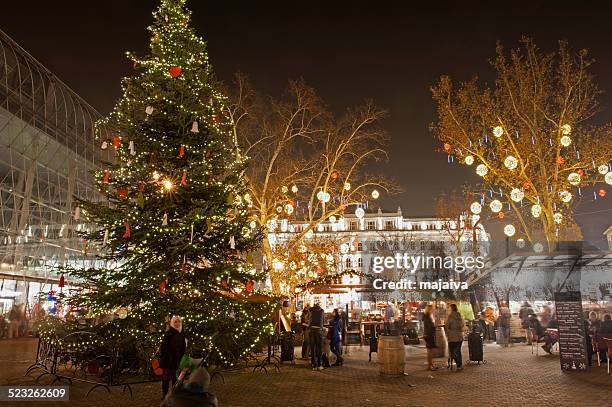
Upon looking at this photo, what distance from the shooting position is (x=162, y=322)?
35.4 feet

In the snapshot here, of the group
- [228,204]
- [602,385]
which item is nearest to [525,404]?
[602,385]

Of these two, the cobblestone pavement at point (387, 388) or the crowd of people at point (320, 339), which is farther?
the crowd of people at point (320, 339)

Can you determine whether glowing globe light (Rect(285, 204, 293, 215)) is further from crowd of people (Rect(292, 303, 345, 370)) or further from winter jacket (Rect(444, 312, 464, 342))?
winter jacket (Rect(444, 312, 464, 342))

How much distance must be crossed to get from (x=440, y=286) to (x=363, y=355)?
418cm

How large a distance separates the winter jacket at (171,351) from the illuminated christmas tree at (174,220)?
3196mm

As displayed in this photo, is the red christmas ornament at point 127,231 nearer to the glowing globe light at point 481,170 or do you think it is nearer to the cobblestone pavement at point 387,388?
the cobblestone pavement at point 387,388

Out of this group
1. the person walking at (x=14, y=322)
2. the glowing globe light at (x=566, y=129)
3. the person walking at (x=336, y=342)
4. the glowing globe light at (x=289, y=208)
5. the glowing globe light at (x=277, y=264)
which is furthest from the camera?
the person walking at (x=14, y=322)

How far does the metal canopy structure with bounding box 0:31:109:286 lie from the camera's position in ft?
85.5

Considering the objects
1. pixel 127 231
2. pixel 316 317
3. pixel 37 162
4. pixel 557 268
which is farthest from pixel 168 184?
pixel 37 162

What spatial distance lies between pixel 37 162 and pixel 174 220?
2200 centimetres

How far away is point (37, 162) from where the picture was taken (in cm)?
2927

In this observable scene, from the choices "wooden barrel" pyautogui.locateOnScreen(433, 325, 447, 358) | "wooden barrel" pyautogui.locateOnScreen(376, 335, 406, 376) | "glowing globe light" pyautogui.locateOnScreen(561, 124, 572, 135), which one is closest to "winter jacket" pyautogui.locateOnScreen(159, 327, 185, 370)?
"wooden barrel" pyautogui.locateOnScreen(376, 335, 406, 376)

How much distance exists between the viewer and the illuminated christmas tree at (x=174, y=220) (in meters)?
10.9

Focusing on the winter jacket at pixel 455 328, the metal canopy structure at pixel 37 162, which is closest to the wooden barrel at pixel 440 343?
the winter jacket at pixel 455 328
